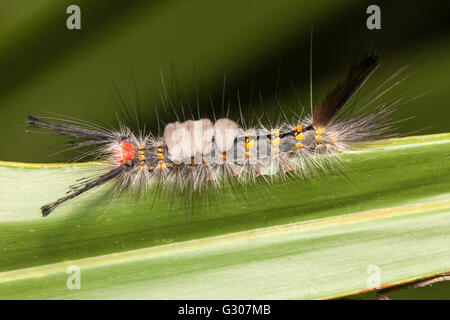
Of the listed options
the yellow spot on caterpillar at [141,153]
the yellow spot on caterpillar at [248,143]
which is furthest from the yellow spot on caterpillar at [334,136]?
the yellow spot on caterpillar at [141,153]

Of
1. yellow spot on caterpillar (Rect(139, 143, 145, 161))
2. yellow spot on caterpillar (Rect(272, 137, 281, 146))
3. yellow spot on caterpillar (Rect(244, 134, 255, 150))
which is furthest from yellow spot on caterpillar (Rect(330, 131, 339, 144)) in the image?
yellow spot on caterpillar (Rect(139, 143, 145, 161))

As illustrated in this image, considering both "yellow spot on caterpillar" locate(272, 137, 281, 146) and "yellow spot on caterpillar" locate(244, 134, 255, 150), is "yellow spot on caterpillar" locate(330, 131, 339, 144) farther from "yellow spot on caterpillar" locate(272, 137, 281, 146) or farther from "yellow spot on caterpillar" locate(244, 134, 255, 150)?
"yellow spot on caterpillar" locate(244, 134, 255, 150)

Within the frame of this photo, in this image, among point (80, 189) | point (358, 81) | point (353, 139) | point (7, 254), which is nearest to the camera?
point (7, 254)

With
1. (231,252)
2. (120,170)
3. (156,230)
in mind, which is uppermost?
(120,170)

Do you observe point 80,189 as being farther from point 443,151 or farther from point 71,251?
point 443,151

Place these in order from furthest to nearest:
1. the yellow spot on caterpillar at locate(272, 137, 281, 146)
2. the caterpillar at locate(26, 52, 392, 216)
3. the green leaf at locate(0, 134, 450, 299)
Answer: the yellow spot on caterpillar at locate(272, 137, 281, 146)
the caterpillar at locate(26, 52, 392, 216)
the green leaf at locate(0, 134, 450, 299)

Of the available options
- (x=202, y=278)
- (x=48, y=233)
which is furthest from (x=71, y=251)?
(x=202, y=278)

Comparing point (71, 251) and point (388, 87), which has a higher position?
point (388, 87)
